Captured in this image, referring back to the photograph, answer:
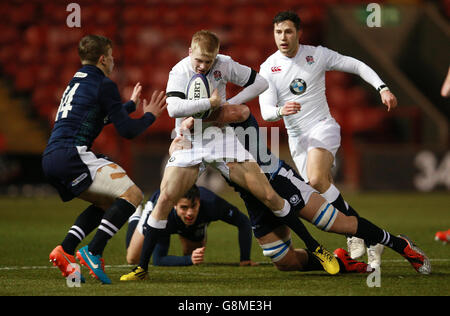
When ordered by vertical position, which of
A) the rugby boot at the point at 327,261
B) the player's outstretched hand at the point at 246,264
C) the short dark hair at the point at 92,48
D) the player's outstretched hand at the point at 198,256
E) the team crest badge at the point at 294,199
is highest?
the short dark hair at the point at 92,48

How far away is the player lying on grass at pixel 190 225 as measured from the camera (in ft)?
19.6

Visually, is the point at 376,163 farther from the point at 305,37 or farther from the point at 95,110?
the point at 95,110

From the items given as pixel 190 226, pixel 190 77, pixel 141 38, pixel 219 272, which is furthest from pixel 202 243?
pixel 141 38

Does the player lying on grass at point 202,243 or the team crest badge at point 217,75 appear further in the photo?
the player lying on grass at point 202,243

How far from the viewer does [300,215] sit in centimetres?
515

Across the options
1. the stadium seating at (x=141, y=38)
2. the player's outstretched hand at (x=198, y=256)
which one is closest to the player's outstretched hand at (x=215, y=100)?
the player's outstretched hand at (x=198, y=256)

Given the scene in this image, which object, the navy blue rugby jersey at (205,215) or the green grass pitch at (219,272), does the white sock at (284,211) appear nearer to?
the green grass pitch at (219,272)

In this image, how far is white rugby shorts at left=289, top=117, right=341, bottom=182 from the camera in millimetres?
6047

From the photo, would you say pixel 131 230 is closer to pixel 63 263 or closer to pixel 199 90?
pixel 63 263

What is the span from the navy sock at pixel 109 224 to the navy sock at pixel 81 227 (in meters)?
0.16

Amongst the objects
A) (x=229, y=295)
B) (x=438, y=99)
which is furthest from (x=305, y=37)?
(x=229, y=295)

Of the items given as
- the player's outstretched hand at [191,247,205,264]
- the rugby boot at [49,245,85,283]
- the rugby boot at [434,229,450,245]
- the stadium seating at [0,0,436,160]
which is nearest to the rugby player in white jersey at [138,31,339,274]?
the rugby boot at [49,245,85,283]

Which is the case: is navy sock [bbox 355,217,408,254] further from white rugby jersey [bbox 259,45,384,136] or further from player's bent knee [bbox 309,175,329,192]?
white rugby jersey [bbox 259,45,384,136]

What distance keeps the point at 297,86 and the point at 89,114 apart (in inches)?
80.5
